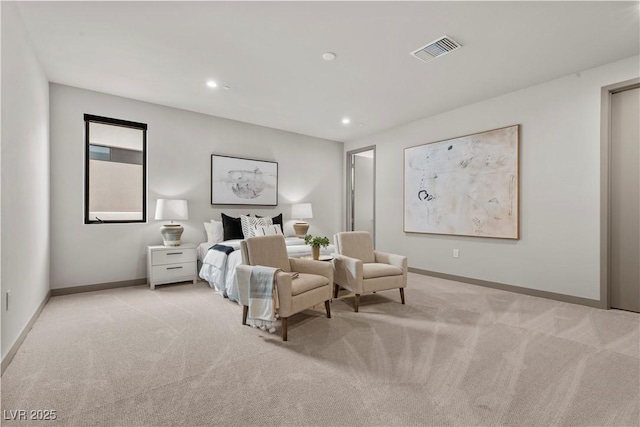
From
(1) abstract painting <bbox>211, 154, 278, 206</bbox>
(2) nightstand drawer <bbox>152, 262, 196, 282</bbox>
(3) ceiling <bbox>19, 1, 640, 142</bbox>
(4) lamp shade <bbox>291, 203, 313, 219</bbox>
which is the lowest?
(2) nightstand drawer <bbox>152, 262, 196, 282</bbox>

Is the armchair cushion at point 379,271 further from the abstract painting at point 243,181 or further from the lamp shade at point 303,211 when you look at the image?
the abstract painting at point 243,181

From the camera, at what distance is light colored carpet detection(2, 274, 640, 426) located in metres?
1.64

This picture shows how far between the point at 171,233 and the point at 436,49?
13.5ft

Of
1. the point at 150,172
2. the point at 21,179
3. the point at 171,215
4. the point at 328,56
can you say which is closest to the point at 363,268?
the point at 328,56

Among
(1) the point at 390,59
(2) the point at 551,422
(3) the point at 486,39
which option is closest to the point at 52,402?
(2) the point at 551,422

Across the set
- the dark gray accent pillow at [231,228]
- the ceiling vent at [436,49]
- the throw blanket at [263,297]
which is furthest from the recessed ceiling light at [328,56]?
the dark gray accent pillow at [231,228]

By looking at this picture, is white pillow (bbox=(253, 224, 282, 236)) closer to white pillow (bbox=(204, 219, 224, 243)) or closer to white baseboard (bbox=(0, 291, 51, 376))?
white pillow (bbox=(204, 219, 224, 243))

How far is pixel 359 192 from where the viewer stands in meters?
7.06

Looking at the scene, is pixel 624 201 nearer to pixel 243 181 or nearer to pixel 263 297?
pixel 263 297

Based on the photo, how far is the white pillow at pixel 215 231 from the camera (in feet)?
15.7

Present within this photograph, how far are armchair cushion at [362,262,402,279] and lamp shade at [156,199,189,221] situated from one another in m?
2.82

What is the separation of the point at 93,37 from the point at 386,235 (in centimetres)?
509

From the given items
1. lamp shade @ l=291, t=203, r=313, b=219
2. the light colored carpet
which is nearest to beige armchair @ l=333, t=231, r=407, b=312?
the light colored carpet

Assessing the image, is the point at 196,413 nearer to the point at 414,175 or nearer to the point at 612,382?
the point at 612,382
